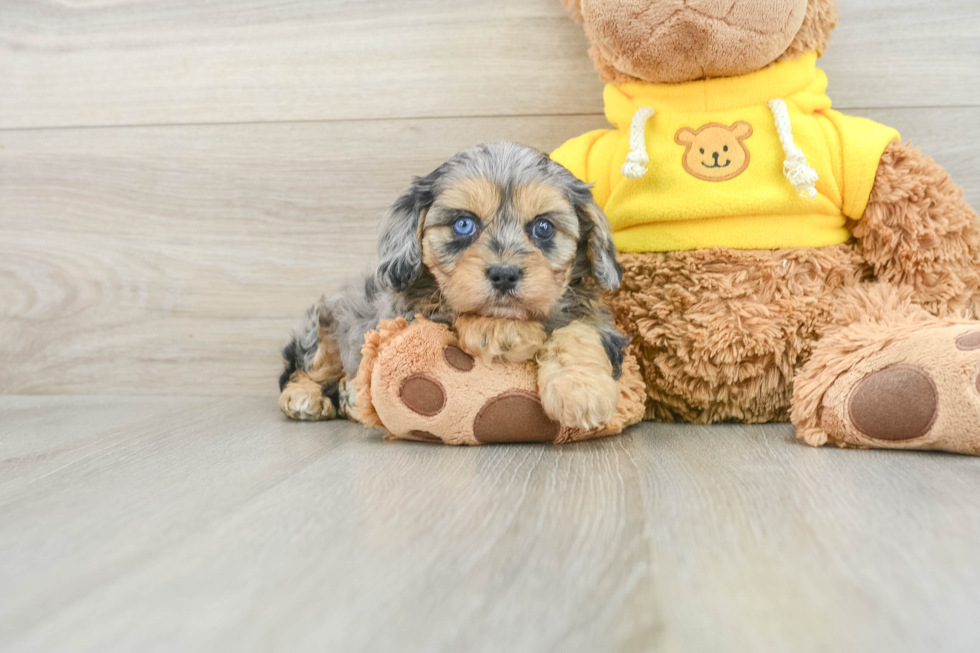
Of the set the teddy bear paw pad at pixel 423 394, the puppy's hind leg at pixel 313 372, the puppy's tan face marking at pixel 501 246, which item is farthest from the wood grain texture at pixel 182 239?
the teddy bear paw pad at pixel 423 394

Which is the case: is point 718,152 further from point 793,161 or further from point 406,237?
point 406,237

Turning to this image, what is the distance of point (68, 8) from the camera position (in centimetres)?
215

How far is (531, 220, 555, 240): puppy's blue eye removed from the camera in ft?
4.57

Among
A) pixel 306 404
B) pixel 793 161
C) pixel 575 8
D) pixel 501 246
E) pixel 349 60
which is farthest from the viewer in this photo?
pixel 349 60

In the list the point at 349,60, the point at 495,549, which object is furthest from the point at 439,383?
the point at 349,60

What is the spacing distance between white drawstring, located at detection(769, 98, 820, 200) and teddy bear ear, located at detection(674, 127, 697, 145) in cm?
16

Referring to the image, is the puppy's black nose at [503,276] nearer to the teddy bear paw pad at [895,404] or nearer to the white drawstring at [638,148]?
the white drawstring at [638,148]

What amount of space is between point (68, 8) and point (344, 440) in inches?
62.8

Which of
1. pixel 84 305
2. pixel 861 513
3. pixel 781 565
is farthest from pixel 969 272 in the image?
pixel 84 305

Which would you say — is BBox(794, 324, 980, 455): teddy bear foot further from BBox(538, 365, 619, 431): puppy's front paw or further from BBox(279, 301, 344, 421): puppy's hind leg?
BBox(279, 301, 344, 421): puppy's hind leg

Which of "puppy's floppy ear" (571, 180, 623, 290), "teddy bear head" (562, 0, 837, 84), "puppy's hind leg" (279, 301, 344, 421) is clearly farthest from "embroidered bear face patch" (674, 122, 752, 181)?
"puppy's hind leg" (279, 301, 344, 421)

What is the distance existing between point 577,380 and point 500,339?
0.17 meters

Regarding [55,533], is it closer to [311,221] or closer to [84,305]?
[311,221]

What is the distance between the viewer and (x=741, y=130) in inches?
59.9
